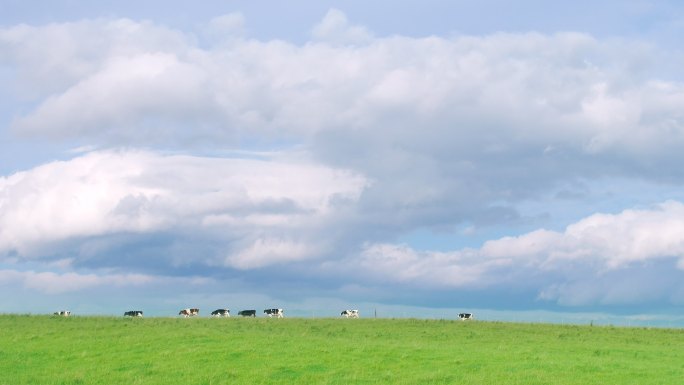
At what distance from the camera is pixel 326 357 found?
147 feet

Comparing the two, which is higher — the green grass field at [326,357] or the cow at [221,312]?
the cow at [221,312]

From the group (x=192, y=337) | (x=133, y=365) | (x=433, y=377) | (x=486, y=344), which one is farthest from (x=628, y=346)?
(x=133, y=365)

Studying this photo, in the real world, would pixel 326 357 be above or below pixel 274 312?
below

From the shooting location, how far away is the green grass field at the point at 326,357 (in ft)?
132

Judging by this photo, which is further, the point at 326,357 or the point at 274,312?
the point at 274,312

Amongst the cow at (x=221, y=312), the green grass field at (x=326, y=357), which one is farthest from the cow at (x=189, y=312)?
the green grass field at (x=326, y=357)

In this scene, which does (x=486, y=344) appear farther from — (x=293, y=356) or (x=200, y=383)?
(x=200, y=383)

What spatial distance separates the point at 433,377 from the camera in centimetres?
3953

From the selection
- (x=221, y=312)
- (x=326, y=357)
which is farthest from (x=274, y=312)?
(x=326, y=357)

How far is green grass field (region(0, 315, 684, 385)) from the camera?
40.4m

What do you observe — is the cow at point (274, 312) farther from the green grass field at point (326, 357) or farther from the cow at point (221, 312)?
the green grass field at point (326, 357)

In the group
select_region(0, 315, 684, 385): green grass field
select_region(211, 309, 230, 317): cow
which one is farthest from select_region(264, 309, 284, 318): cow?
select_region(0, 315, 684, 385): green grass field

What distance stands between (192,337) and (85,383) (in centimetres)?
1328

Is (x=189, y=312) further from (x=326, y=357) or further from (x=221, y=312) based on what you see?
(x=326, y=357)
